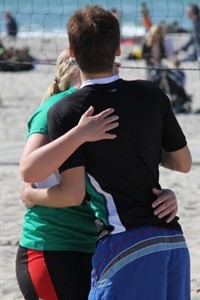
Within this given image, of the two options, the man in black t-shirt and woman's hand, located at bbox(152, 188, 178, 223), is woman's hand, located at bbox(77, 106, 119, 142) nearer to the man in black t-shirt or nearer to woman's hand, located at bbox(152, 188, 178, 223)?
the man in black t-shirt

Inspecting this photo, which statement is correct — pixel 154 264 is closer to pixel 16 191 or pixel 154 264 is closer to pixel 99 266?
pixel 99 266

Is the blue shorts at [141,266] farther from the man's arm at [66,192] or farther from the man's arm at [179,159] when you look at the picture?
the man's arm at [179,159]

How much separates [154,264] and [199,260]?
8.54 feet

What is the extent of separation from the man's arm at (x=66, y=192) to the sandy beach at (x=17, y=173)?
1.90 meters

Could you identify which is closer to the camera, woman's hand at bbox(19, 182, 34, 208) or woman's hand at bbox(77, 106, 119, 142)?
woman's hand at bbox(77, 106, 119, 142)

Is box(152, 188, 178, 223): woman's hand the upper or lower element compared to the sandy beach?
upper

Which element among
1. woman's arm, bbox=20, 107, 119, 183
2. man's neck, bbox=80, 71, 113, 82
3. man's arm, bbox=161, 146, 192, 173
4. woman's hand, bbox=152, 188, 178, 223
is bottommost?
woman's hand, bbox=152, 188, 178, 223

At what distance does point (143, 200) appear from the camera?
2.65 m

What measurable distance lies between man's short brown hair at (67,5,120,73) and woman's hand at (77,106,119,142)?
0.15 m

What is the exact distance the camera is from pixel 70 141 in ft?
8.25

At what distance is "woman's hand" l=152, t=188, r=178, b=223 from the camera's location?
104 inches

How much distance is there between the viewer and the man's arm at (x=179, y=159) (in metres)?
2.80

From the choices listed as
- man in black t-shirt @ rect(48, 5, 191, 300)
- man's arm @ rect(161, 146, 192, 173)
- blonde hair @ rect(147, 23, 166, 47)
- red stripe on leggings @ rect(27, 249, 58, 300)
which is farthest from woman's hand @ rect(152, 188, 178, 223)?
blonde hair @ rect(147, 23, 166, 47)

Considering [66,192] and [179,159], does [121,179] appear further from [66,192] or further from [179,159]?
[179,159]
